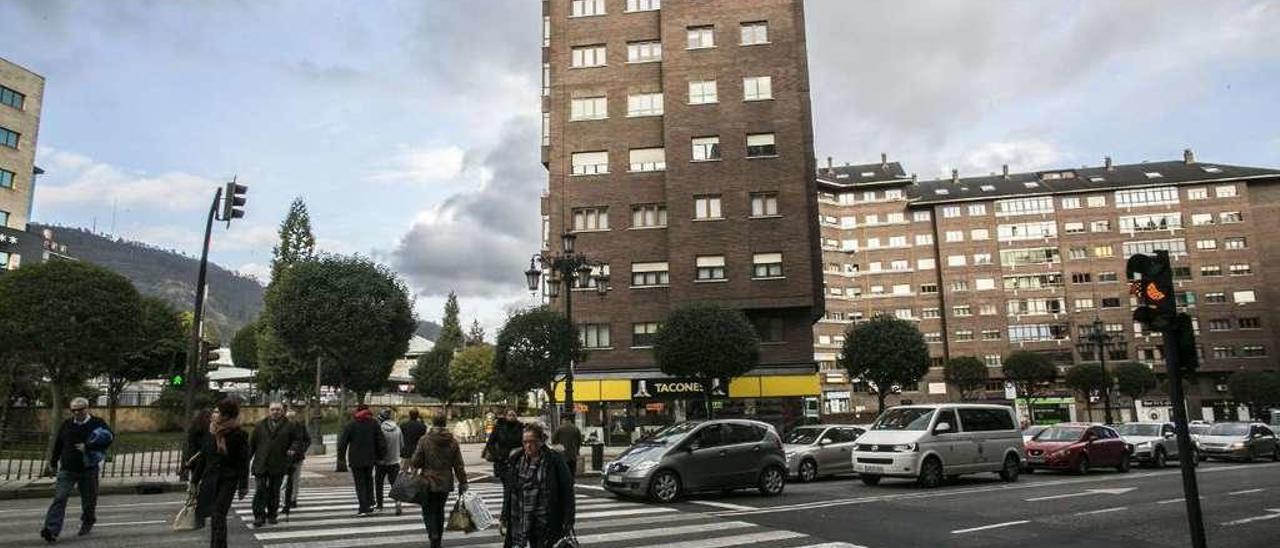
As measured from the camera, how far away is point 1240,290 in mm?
79688

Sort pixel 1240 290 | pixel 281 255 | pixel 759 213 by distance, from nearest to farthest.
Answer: pixel 759 213
pixel 281 255
pixel 1240 290

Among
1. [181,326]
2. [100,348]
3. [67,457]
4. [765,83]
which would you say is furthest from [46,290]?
[181,326]

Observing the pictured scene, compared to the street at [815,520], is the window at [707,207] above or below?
above

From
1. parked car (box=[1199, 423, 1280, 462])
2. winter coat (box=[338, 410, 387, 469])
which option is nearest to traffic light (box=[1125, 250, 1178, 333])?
winter coat (box=[338, 410, 387, 469])

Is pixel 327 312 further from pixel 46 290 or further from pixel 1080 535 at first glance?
pixel 1080 535

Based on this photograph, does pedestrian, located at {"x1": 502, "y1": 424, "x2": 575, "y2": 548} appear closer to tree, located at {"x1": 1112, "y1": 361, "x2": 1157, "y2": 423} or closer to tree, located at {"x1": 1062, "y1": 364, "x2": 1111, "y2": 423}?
tree, located at {"x1": 1062, "y1": 364, "x2": 1111, "y2": 423}

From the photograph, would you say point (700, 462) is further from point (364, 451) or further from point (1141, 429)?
point (1141, 429)

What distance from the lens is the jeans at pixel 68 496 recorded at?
9.28 meters

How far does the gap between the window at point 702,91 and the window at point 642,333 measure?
11834mm

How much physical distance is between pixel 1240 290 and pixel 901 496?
281ft

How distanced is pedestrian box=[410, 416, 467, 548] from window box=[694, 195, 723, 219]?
105 feet

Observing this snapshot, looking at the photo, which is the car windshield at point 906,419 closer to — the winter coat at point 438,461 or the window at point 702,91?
the winter coat at point 438,461

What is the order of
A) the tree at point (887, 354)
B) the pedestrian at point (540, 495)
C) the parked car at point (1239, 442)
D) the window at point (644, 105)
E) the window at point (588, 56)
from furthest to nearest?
1. the window at point (588, 56)
2. the window at point (644, 105)
3. the tree at point (887, 354)
4. the parked car at point (1239, 442)
5. the pedestrian at point (540, 495)

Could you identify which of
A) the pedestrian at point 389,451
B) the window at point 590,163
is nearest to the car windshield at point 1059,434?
the pedestrian at point 389,451
